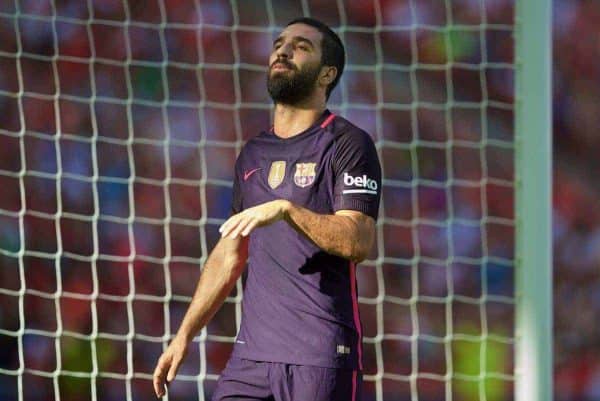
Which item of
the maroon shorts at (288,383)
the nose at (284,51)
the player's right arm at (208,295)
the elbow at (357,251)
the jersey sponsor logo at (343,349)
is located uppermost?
the nose at (284,51)

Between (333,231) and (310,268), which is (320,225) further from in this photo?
(310,268)

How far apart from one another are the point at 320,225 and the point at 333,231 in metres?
0.04

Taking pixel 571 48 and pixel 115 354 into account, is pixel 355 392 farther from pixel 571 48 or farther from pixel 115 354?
pixel 571 48

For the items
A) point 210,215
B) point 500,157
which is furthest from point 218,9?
point 500,157

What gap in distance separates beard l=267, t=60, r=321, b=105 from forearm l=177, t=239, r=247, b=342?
0.40 meters

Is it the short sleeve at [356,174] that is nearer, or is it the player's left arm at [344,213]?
the player's left arm at [344,213]

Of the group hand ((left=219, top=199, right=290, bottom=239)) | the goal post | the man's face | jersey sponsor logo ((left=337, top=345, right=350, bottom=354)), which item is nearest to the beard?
the man's face

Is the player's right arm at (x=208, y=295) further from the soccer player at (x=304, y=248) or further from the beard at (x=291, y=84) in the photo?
the beard at (x=291, y=84)

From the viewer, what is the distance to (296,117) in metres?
3.14

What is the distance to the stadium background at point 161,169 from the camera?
17.3ft

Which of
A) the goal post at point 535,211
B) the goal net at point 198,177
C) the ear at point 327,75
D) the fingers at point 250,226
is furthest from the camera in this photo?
the goal net at point 198,177

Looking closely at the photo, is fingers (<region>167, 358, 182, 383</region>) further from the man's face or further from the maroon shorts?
the man's face

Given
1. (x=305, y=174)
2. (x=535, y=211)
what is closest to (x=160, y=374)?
(x=305, y=174)

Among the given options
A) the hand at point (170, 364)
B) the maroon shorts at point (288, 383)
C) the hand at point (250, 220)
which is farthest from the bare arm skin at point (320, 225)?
the hand at point (170, 364)
